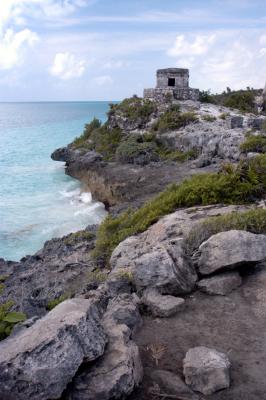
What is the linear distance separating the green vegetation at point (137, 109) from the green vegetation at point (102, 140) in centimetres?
189

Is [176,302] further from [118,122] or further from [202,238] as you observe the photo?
[118,122]

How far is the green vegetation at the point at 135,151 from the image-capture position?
32688 mm

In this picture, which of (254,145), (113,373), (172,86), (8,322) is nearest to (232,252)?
(113,373)

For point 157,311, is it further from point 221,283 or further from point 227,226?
point 227,226

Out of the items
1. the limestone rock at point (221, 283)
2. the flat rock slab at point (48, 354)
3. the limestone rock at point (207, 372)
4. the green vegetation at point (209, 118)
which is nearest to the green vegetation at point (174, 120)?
the green vegetation at point (209, 118)

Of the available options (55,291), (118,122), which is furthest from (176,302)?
(118,122)

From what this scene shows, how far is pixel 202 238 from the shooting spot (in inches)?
381

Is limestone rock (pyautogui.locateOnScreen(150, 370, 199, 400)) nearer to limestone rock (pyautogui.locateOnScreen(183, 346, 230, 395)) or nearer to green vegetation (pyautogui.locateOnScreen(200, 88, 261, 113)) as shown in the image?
limestone rock (pyautogui.locateOnScreen(183, 346, 230, 395))

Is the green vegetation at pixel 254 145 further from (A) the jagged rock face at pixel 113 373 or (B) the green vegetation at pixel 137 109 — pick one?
(A) the jagged rock face at pixel 113 373

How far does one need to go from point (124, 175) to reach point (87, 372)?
80.7 feet

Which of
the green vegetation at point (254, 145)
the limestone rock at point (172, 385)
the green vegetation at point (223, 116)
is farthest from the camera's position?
the green vegetation at point (223, 116)

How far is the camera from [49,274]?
14.5 meters

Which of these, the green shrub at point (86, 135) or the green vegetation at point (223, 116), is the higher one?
the green vegetation at point (223, 116)

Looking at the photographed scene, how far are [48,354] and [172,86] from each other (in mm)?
38902
